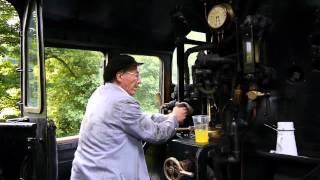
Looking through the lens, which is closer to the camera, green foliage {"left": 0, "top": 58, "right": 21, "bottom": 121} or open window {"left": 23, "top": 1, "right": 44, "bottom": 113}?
open window {"left": 23, "top": 1, "right": 44, "bottom": 113}

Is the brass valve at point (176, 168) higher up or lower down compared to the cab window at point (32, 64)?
lower down

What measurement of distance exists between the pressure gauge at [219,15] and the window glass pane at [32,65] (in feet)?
5.05

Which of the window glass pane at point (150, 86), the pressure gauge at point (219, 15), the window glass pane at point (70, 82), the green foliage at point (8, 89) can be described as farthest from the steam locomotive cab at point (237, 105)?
the green foliage at point (8, 89)

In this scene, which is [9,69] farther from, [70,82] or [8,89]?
[70,82]

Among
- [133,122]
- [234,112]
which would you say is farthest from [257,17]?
[133,122]

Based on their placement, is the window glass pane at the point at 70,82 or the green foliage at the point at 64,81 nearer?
the window glass pane at the point at 70,82

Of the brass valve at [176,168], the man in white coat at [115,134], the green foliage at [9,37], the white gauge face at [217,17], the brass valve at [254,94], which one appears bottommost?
the brass valve at [176,168]

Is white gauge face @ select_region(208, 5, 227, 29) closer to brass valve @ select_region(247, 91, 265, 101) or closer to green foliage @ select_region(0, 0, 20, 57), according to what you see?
brass valve @ select_region(247, 91, 265, 101)

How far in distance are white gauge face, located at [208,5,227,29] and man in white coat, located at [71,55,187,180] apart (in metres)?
0.84

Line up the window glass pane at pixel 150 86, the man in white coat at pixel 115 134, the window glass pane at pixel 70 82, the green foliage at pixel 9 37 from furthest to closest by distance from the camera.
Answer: the green foliage at pixel 9 37, the window glass pane at pixel 150 86, the window glass pane at pixel 70 82, the man in white coat at pixel 115 134

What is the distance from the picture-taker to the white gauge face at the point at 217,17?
103 inches

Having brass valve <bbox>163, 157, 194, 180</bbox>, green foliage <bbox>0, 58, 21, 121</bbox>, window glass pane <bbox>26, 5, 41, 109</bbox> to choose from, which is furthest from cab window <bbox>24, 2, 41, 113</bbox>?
green foliage <bbox>0, 58, 21, 121</bbox>

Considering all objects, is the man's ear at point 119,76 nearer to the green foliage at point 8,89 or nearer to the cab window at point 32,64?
the cab window at point 32,64

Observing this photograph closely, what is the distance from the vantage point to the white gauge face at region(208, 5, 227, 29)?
262 cm
